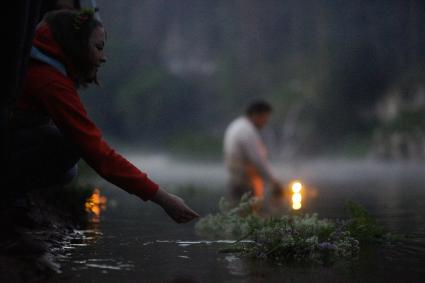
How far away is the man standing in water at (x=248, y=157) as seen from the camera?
905 centimetres

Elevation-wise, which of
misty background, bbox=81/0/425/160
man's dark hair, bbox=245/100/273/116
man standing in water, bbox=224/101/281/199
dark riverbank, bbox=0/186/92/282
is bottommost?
dark riverbank, bbox=0/186/92/282

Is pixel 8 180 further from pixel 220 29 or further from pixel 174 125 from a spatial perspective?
pixel 220 29

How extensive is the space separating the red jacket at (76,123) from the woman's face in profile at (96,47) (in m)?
0.21

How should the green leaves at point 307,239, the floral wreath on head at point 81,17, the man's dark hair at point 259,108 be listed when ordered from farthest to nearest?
the man's dark hair at point 259,108
the green leaves at point 307,239
the floral wreath on head at point 81,17

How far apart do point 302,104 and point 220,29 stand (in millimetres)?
44142

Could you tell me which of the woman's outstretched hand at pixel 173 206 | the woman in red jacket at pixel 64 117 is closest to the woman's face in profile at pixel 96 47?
the woman in red jacket at pixel 64 117

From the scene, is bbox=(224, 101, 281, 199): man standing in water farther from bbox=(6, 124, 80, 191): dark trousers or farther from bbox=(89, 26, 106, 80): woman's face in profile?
bbox=(89, 26, 106, 80): woman's face in profile

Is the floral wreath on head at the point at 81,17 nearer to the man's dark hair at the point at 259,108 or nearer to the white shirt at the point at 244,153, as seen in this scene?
the white shirt at the point at 244,153

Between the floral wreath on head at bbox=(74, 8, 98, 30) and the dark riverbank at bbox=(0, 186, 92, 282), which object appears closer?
the dark riverbank at bbox=(0, 186, 92, 282)

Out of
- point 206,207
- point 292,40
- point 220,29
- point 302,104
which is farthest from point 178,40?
point 206,207

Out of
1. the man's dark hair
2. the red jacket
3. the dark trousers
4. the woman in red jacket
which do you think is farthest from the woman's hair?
the man's dark hair

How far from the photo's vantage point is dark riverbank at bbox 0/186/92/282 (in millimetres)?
3381

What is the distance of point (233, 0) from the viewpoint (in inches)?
4798

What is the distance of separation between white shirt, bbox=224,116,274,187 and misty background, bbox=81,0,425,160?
5318 centimetres
